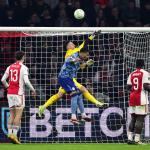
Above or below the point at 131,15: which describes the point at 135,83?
below

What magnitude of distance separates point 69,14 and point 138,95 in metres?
4.69

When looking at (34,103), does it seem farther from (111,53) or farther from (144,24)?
(144,24)

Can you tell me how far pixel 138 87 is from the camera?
16.5m

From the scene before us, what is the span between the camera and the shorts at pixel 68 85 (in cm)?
1666

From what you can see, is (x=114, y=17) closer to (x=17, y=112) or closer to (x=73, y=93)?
(x=73, y=93)

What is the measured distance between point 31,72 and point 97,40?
5.39 ft

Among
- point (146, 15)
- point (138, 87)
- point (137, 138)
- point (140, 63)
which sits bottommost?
point (137, 138)

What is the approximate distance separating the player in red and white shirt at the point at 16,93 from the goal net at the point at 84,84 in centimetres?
100

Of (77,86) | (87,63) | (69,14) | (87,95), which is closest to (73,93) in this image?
(77,86)

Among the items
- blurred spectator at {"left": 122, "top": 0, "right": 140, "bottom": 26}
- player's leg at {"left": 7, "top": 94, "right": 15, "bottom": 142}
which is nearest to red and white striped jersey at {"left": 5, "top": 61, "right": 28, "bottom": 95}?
player's leg at {"left": 7, "top": 94, "right": 15, "bottom": 142}

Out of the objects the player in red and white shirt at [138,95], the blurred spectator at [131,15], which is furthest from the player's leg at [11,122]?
the blurred spectator at [131,15]

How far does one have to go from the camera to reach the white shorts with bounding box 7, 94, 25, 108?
16.6m
